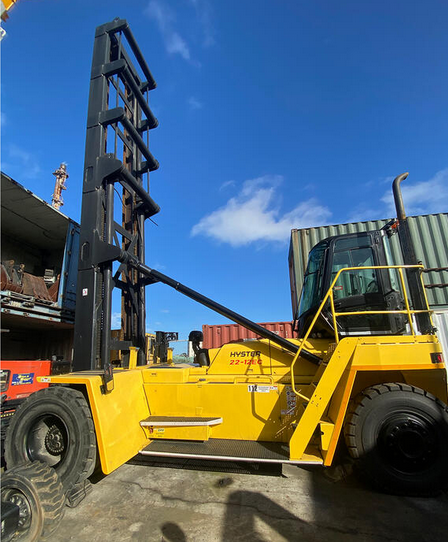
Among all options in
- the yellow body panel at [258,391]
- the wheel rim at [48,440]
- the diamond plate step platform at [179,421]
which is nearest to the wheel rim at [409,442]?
the yellow body panel at [258,391]

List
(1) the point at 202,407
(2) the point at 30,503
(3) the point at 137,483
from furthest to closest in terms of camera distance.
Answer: (1) the point at 202,407 → (3) the point at 137,483 → (2) the point at 30,503

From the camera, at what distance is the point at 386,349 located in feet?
12.1

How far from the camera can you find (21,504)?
289 cm

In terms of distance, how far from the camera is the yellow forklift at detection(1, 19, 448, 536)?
361 centimetres

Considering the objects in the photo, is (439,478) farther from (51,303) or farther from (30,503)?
(51,303)

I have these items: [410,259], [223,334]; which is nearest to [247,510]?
[410,259]

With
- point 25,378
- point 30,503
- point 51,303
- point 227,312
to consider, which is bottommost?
point 30,503

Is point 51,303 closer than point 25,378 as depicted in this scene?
No

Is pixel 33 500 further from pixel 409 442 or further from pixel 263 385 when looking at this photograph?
pixel 409 442

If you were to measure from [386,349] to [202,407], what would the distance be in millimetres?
2704

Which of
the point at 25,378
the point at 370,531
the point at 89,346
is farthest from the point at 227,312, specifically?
the point at 25,378

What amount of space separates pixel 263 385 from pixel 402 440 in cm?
181

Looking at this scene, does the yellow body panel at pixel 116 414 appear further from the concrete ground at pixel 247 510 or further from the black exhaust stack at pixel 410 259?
the black exhaust stack at pixel 410 259

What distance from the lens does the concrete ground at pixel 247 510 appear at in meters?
2.97
